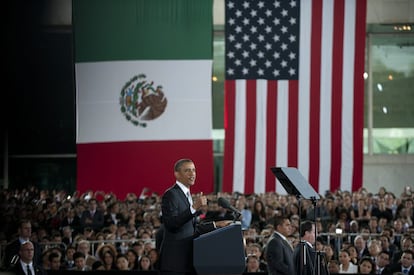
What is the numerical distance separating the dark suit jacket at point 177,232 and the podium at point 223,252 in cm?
18

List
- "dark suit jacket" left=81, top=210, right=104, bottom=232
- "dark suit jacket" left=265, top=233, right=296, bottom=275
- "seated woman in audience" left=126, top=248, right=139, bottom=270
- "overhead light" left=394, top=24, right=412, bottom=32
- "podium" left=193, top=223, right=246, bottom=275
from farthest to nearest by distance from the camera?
"overhead light" left=394, top=24, right=412, bottom=32 < "dark suit jacket" left=81, top=210, right=104, bottom=232 < "seated woman in audience" left=126, top=248, right=139, bottom=270 < "dark suit jacket" left=265, top=233, right=296, bottom=275 < "podium" left=193, top=223, right=246, bottom=275

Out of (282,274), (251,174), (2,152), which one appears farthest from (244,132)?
(2,152)

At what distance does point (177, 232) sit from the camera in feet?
24.6

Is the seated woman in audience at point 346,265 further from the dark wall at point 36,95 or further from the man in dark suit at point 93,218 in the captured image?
the dark wall at point 36,95

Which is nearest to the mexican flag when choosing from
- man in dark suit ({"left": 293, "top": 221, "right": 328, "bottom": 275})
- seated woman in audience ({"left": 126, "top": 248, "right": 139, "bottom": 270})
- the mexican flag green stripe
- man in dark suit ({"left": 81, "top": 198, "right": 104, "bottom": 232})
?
the mexican flag green stripe

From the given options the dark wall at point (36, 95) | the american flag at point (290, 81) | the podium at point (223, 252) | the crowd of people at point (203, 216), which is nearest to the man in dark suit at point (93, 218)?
the crowd of people at point (203, 216)

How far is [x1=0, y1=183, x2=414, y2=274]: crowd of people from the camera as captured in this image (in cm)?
1391

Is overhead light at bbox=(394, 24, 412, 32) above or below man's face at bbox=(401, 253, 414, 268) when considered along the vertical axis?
above

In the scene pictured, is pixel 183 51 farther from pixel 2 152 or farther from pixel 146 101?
pixel 2 152

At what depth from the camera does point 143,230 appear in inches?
650

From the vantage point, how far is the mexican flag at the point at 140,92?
1880 centimetres

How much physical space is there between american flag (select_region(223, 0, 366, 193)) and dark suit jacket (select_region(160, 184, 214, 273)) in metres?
11.1

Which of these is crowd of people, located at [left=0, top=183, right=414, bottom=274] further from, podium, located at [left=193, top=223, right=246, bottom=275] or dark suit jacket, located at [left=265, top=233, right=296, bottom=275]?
podium, located at [left=193, top=223, right=246, bottom=275]

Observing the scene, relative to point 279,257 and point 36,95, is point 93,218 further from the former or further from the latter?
point 279,257
